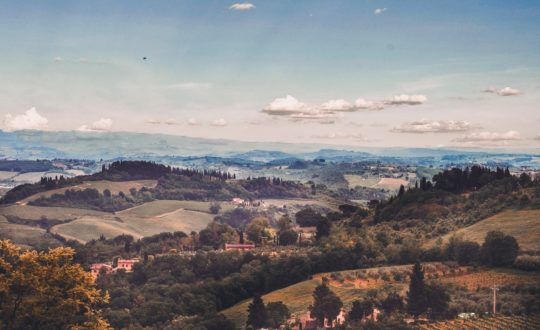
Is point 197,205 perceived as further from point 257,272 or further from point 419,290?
point 419,290

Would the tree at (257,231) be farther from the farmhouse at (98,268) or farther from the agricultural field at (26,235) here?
the agricultural field at (26,235)

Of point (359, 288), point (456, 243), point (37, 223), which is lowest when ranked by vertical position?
point (37, 223)

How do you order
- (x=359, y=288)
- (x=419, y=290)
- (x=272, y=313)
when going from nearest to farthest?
1. (x=419, y=290)
2. (x=272, y=313)
3. (x=359, y=288)

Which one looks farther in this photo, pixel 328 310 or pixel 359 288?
pixel 359 288

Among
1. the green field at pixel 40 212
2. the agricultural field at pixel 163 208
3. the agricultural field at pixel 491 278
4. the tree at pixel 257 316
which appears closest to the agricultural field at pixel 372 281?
the agricultural field at pixel 491 278

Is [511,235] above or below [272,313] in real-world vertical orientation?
above

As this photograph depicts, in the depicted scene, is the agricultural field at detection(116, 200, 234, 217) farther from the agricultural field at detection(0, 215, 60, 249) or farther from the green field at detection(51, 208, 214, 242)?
the agricultural field at detection(0, 215, 60, 249)

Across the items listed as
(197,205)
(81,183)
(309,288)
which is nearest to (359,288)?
(309,288)

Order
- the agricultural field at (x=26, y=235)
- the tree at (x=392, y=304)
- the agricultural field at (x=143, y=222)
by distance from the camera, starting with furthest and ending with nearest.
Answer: the agricultural field at (x=143, y=222), the agricultural field at (x=26, y=235), the tree at (x=392, y=304)
